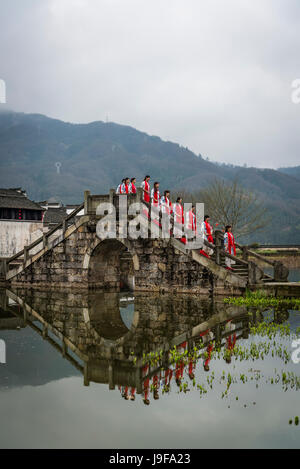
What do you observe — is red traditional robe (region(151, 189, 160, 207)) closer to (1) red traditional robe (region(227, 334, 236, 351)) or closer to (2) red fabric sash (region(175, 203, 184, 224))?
(2) red fabric sash (region(175, 203, 184, 224))

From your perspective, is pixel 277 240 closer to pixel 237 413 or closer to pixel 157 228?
pixel 157 228

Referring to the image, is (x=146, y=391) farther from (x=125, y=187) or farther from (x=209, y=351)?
(x=125, y=187)

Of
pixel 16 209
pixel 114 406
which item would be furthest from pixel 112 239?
pixel 16 209

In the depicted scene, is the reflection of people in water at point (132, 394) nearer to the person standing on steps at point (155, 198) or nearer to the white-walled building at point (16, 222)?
the person standing on steps at point (155, 198)

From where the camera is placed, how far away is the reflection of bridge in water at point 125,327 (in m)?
8.46

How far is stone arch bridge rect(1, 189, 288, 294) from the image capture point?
17.0 m

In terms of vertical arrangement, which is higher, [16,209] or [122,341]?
[16,209]

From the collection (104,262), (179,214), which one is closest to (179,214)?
(179,214)

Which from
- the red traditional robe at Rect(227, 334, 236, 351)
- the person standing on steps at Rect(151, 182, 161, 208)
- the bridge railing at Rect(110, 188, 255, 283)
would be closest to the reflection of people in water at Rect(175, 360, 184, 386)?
the red traditional robe at Rect(227, 334, 236, 351)

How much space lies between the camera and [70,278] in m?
21.6

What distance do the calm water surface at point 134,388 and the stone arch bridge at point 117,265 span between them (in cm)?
340

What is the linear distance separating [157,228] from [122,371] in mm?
10792
